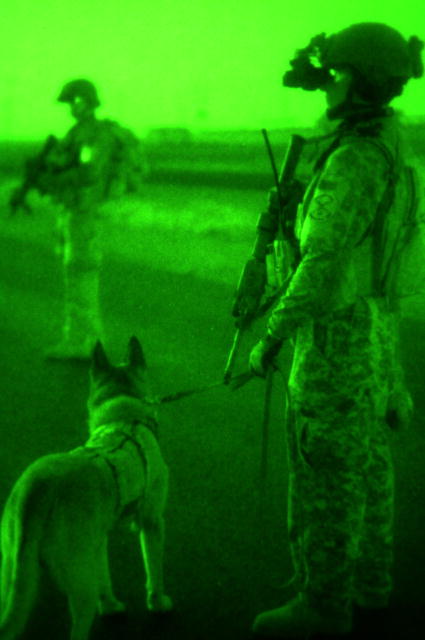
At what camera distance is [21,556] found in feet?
10.9

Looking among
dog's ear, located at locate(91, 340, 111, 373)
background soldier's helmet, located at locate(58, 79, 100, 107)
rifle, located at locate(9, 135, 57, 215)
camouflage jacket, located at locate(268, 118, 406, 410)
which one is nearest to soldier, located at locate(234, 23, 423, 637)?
camouflage jacket, located at locate(268, 118, 406, 410)

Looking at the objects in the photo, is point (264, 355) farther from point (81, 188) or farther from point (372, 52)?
point (81, 188)

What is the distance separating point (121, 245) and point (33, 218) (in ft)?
11.3

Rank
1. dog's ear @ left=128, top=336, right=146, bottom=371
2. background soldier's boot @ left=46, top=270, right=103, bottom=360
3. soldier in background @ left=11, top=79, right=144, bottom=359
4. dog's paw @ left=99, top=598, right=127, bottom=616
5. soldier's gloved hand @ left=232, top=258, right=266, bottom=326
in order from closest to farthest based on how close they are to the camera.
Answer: soldier's gloved hand @ left=232, top=258, right=266, bottom=326 < dog's paw @ left=99, top=598, right=127, bottom=616 < dog's ear @ left=128, top=336, right=146, bottom=371 < soldier in background @ left=11, top=79, right=144, bottom=359 < background soldier's boot @ left=46, top=270, right=103, bottom=360

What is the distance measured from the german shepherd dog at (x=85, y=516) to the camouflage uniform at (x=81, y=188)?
4.31 metres

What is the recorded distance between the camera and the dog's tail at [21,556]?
328 cm

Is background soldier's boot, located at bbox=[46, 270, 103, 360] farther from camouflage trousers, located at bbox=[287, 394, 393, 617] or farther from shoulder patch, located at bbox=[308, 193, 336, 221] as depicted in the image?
shoulder patch, located at bbox=[308, 193, 336, 221]

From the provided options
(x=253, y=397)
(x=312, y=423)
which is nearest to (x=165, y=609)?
(x=312, y=423)

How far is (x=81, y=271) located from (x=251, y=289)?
4.69 meters

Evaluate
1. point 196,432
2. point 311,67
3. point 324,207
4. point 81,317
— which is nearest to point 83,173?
point 81,317

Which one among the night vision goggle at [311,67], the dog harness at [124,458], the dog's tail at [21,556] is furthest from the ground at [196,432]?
the night vision goggle at [311,67]

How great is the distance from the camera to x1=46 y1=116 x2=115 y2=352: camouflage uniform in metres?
8.18

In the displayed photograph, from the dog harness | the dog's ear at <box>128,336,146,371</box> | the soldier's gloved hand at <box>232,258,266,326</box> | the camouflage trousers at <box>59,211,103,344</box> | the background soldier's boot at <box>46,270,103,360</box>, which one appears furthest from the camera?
the background soldier's boot at <box>46,270,103,360</box>

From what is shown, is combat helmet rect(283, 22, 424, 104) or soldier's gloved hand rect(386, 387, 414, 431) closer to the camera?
combat helmet rect(283, 22, 424, 104)
